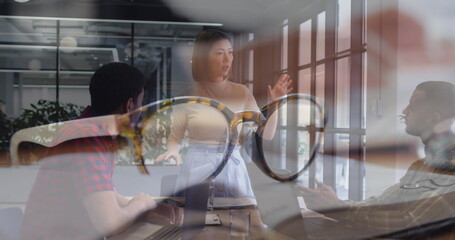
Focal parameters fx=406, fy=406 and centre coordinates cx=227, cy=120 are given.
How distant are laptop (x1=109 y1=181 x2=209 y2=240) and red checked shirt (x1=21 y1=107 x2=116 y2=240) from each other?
5 centimetres

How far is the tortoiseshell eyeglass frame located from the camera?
0.29 meters

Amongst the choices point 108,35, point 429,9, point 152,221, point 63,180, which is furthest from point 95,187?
point 108,35

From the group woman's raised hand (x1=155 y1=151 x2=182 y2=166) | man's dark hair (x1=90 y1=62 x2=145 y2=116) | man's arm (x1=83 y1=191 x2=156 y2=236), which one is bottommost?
man's arm (x1=83 y1=191 x2=156 y2=236)

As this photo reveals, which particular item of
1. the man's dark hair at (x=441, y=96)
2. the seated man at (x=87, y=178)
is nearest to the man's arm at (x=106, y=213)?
the seated man at (x=87, y=178)

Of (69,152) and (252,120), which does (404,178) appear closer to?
(252,120)

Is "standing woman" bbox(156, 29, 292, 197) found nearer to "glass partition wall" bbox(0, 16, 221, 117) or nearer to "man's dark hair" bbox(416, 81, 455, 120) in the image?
"glass partition wall" bbox(0, 16, 221, 117)

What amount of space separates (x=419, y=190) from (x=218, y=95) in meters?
0.24

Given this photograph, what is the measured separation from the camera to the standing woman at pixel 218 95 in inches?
15.2

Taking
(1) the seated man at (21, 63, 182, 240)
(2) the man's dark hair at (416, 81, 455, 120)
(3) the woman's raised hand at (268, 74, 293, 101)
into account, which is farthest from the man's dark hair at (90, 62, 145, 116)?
(2) the man's dark hair at (416, 81, 455, 120)

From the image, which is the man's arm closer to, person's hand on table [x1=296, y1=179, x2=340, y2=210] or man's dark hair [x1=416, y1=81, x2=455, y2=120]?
person's hand on table [x1=296, y1=179, x2=340, y2=210]

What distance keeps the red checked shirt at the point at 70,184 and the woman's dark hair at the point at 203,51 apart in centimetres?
17

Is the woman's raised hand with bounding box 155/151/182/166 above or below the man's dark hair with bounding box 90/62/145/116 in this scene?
below
